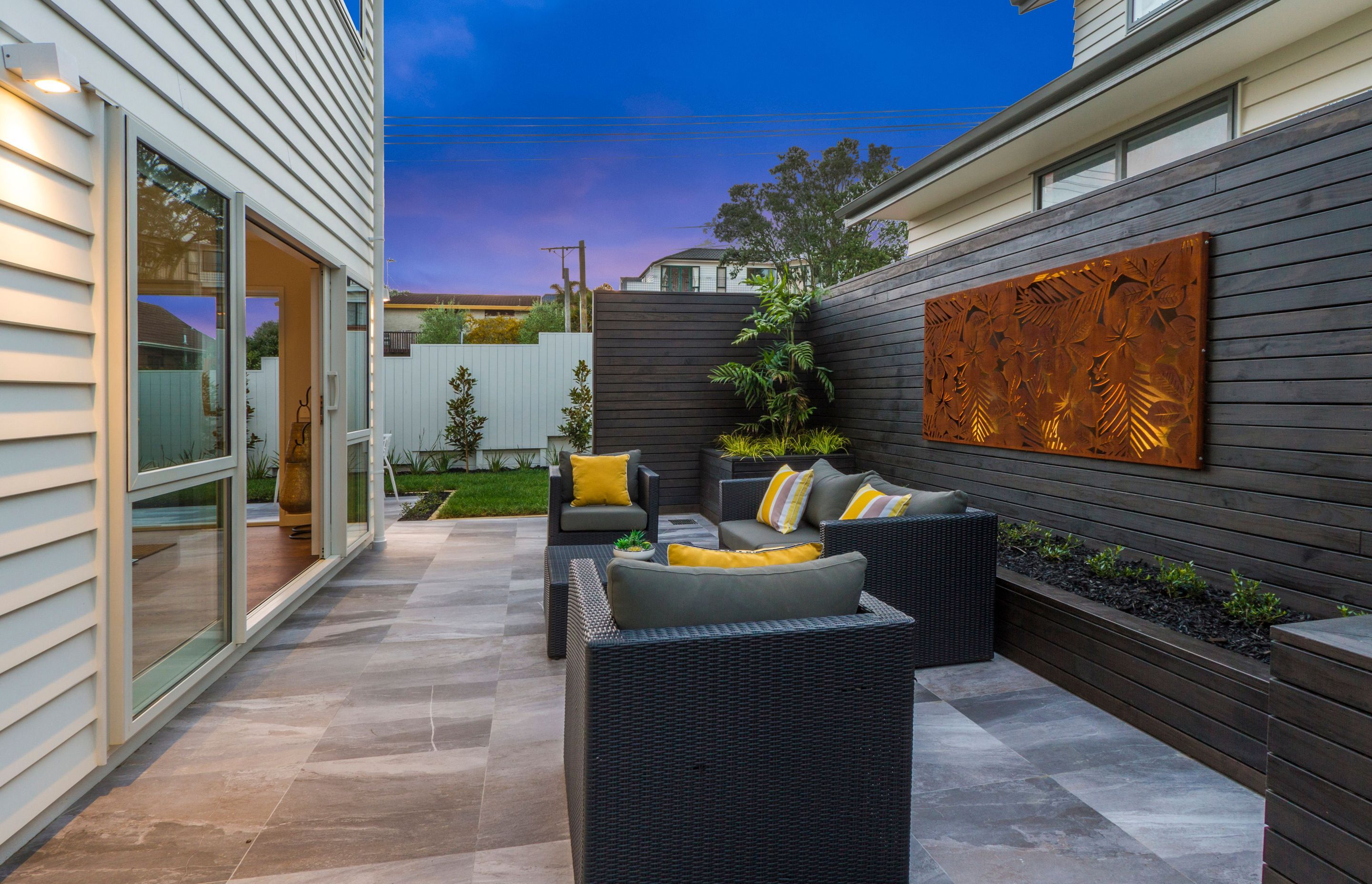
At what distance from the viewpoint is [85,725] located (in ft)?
7.45

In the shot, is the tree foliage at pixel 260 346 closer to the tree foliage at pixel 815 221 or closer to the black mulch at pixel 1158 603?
the black mulch at pixel 1158 603

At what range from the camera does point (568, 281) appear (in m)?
21.4

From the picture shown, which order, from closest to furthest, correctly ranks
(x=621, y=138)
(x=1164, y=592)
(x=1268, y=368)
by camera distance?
1. (x=1268, y=368)
2. (x=1164, y=592)
3. (x=621, y=138)

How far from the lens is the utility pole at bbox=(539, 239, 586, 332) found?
1967 centimetres

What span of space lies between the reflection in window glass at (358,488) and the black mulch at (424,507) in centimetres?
133

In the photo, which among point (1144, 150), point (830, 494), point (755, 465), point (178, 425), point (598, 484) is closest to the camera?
point (178, 425)

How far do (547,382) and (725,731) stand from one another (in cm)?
1024

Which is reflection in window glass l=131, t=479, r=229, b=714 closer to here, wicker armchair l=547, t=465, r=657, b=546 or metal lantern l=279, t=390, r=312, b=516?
wicker armchair l=547, t=465, r=657, b=546

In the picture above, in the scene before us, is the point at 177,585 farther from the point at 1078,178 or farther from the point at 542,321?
the point at 542,321

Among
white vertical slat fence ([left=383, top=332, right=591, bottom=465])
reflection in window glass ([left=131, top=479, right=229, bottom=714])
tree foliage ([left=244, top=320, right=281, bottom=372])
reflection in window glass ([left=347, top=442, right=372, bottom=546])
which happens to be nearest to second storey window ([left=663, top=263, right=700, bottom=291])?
white vertical slat fence ([left=383, top=332, right=591, bottom=465])

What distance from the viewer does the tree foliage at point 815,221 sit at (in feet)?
59.2

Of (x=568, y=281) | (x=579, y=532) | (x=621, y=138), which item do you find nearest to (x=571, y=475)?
(x=579, y=532)

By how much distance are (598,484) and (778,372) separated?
2771mm

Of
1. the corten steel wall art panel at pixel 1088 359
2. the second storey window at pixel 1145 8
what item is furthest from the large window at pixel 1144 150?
the second storey window at pixel 1145 8
